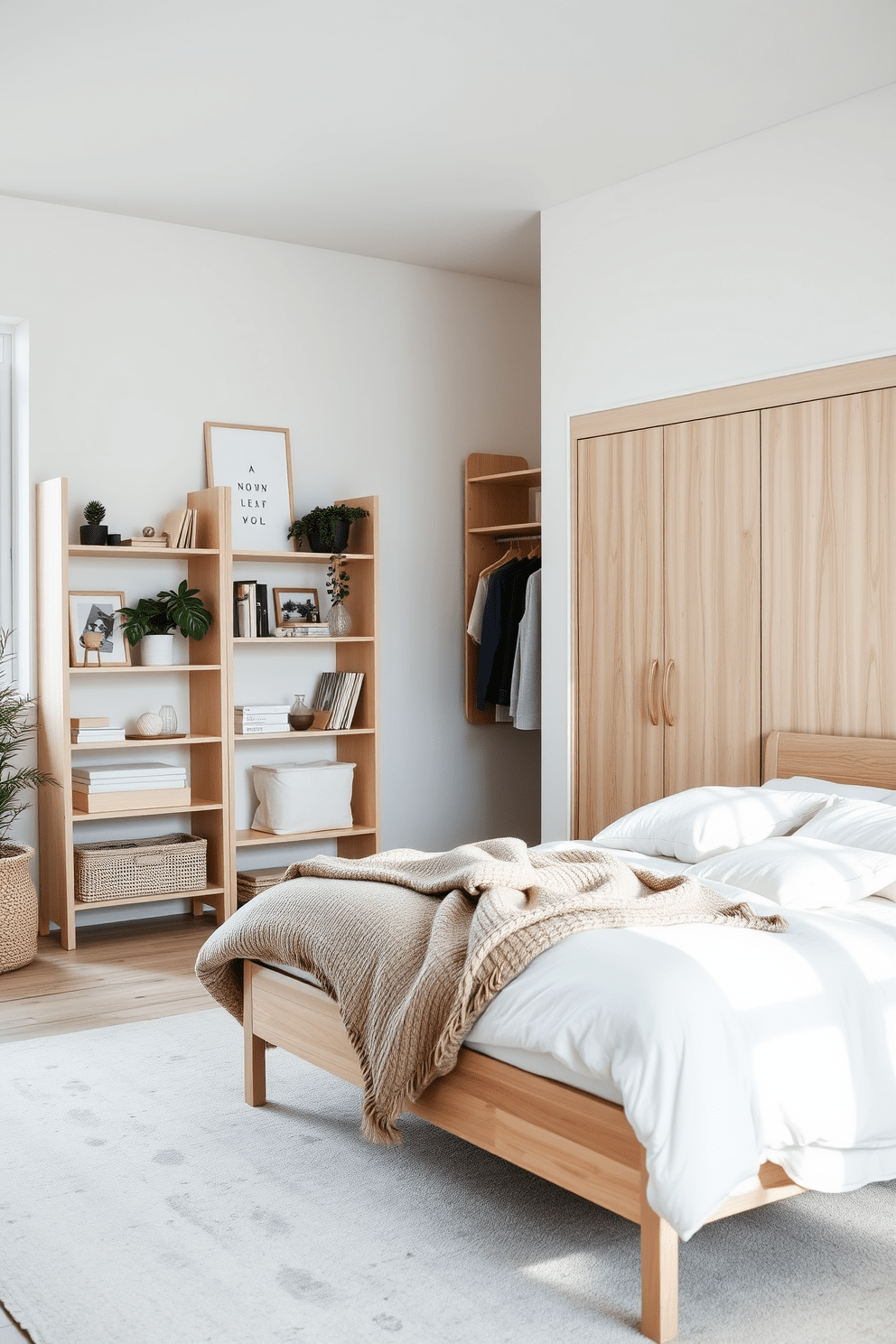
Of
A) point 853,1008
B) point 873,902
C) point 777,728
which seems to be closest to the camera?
point 853,1008

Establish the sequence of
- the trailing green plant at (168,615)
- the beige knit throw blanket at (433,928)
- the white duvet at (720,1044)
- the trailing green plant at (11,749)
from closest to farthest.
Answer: the white duvet at (720,1044)
the beige knit throw blanket at (433,928)
the trailing green plant at (11,749)
the trailing green plant at (168,615)

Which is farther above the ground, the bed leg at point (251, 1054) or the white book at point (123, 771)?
the white book at point (123, 771)

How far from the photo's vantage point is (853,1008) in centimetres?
222

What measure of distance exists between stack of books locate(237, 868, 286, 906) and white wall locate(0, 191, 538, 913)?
2.56ft

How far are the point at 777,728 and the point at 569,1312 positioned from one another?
2433 mm

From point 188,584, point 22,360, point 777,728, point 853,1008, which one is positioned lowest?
point 853,1008

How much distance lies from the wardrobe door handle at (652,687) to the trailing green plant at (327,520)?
1.40 metres

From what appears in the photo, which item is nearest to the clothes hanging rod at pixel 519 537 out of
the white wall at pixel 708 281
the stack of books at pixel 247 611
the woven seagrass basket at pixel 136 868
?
the white wall at pixel 708 281

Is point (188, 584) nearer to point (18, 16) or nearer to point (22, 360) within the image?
point (22, 360)

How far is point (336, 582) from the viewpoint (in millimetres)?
5324

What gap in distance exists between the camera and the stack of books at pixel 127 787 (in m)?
4.62

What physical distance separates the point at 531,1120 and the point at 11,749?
284 cm

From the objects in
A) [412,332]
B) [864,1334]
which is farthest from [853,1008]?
[412,332]

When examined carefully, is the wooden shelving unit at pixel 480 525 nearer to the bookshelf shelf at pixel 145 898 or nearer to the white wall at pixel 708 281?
the white wall at pixel 708 281
